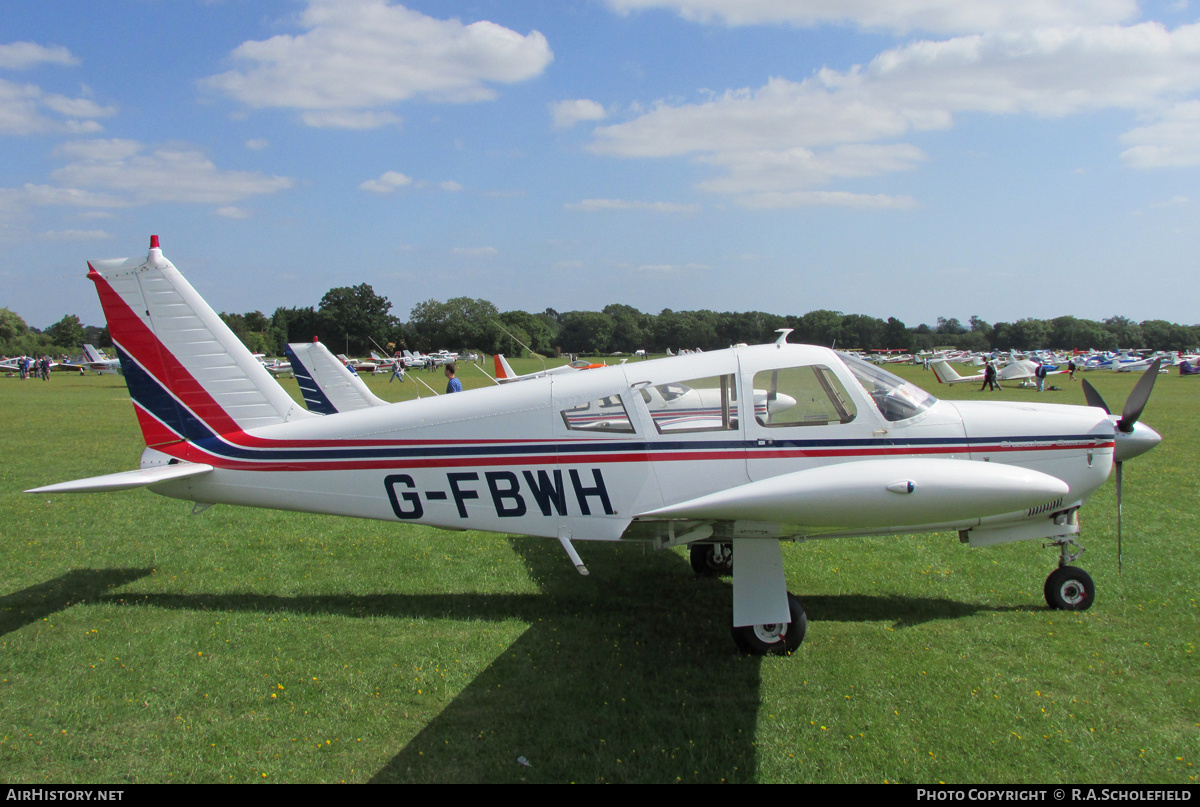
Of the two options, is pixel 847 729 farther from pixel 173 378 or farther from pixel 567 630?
pixel 173 378

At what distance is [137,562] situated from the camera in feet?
24.4

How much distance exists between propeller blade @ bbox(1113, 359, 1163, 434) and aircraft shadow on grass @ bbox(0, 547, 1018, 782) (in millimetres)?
1971

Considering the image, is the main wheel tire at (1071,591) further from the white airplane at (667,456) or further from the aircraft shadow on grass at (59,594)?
the aircraft shadow on grass at (59,594)

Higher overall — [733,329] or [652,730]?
[733,329]

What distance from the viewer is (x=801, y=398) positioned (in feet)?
17.8

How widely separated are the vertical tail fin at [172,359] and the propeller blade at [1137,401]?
23.6ft

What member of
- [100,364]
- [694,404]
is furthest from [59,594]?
[100,364]

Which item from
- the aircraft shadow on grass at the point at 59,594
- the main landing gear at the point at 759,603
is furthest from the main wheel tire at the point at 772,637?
the aircraft shadow on grass at the point at 59,594

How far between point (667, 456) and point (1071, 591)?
373 cm

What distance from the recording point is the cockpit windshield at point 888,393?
5.49m

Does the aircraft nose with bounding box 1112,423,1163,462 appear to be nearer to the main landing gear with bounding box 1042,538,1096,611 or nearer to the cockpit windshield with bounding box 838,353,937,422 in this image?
the main landing gear with bounding box 1042,538,1096,611

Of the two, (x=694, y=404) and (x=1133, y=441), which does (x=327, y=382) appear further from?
(x=1133, y=441)
